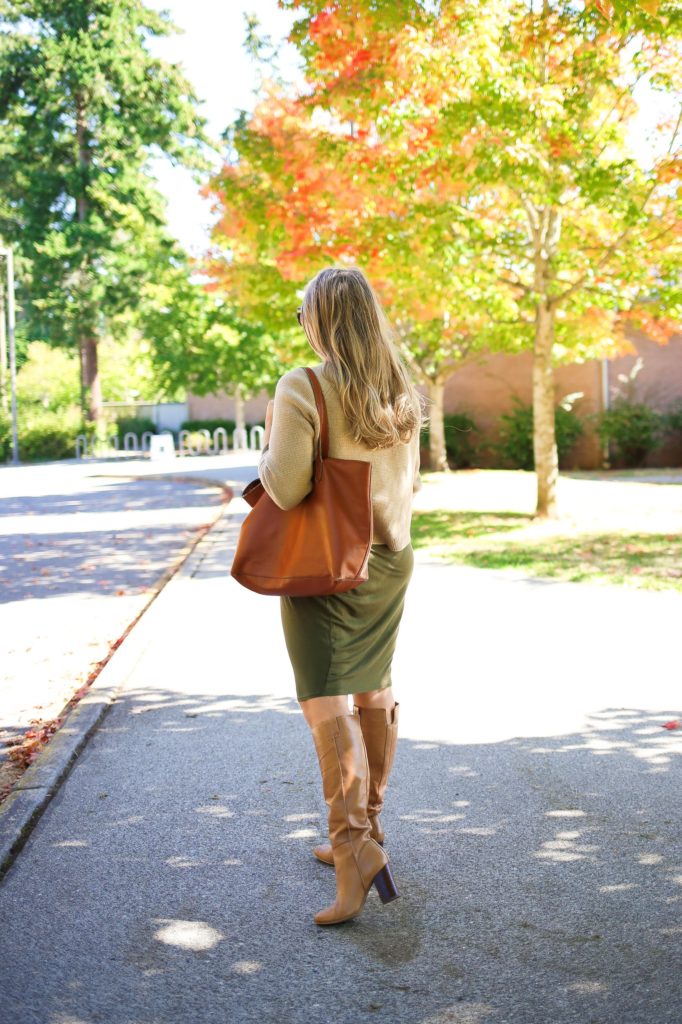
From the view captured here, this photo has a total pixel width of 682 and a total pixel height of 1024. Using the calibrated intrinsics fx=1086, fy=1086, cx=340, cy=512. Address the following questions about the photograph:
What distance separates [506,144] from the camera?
11.6 m

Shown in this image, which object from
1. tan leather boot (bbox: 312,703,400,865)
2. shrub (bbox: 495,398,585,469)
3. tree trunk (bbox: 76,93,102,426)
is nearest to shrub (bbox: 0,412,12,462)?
tree trunk (bbox: 76,93,102,426)

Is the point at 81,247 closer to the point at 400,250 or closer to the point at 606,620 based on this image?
the point at 400,250

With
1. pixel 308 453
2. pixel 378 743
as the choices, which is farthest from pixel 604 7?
pixel 378 743

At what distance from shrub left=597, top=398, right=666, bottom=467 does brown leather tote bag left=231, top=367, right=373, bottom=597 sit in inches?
860

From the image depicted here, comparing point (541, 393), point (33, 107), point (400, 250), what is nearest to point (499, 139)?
point (400, 250)

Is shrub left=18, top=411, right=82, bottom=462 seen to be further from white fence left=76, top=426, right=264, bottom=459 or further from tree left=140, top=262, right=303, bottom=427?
tree left=140, top=262, right=303, bottom=427

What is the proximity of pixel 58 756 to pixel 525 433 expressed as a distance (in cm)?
2158

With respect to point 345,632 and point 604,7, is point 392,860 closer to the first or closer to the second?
point 345,632

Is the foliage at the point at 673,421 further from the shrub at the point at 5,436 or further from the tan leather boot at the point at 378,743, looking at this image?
the shrub at the point at 5,436

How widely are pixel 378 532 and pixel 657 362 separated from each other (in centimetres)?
2330

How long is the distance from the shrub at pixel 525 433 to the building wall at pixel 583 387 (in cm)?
40

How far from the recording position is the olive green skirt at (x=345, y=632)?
3.35 metres

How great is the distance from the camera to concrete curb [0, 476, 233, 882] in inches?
158

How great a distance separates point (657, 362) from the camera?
25281 mm
